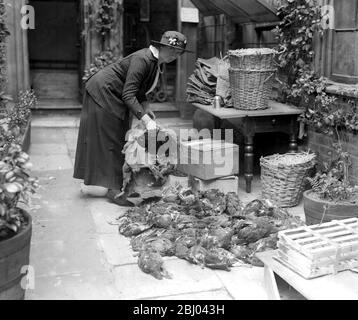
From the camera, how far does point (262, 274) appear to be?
158 inches

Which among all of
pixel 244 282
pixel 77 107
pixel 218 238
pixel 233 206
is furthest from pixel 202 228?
→ pixel 77 107

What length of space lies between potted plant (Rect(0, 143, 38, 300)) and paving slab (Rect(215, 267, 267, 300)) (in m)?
1.39

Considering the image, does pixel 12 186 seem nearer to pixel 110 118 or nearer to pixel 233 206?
pixel 233 206

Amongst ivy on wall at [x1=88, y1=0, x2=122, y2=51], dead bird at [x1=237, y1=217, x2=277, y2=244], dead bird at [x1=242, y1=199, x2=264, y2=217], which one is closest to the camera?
dead bird at [x1=237, y1=217, x2=277, y2=244]

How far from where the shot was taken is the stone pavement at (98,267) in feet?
12.1

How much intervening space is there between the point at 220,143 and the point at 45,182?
2065 millimetres

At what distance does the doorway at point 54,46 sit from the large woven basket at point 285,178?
6.90m

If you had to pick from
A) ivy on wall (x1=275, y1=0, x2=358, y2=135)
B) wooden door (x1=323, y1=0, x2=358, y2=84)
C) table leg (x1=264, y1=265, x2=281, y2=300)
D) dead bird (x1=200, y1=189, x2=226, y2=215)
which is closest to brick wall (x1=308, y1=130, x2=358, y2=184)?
ivy on wall (x1=275, y1=0, x2=358, y2=135)

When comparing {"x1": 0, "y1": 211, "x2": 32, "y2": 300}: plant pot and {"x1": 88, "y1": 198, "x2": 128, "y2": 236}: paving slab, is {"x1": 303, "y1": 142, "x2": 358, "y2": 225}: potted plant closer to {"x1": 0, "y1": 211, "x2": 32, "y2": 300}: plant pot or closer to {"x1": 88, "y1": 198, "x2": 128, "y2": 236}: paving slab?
{"x1": 88, "y1": 198, "x2": 128, "y2": 236}: paving slab

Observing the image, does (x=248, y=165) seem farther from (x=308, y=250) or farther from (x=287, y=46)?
(x=308, y=250)

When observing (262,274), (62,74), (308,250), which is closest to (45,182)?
(262,274)

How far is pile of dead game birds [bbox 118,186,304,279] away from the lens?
4.13 m

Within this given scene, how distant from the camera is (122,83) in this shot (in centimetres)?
556

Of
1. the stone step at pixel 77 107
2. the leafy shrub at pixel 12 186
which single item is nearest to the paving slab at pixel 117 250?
the leafy shrub at pixel 12 186
